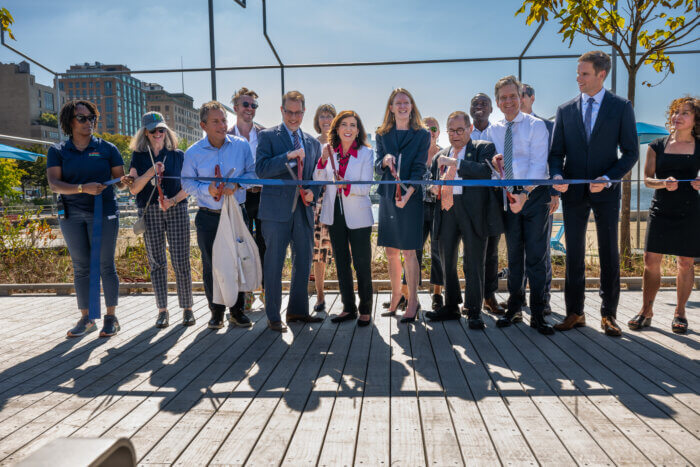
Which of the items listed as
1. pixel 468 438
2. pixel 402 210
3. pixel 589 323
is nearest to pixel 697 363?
pixel 589 323

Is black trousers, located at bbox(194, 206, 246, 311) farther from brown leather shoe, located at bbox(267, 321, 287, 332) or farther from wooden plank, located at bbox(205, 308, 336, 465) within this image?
wooden plank, located at bbox(205, 308, 336, 465)

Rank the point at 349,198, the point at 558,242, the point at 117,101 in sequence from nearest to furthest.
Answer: the point at 349,198, the point at 558,242, the point at 117,101

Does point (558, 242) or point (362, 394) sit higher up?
point (558, 242)

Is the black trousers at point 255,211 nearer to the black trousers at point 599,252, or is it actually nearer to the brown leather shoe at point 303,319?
the brown leather shoe at point 303,319

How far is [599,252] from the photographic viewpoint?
4.07m

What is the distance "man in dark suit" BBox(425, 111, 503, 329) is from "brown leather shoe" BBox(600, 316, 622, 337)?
35.8 inches

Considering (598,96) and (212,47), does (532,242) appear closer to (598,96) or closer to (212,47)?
(598,96)

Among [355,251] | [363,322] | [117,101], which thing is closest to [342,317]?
[363,322]

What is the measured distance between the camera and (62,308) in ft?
17.4

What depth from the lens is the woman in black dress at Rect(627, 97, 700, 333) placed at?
3967 mm

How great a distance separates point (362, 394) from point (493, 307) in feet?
7.77

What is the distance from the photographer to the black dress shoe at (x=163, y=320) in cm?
442

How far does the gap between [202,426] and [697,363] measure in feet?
9.80

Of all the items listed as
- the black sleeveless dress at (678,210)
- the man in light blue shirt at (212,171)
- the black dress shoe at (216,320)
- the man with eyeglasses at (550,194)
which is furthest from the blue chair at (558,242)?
the black dress shoe at (216,320)
